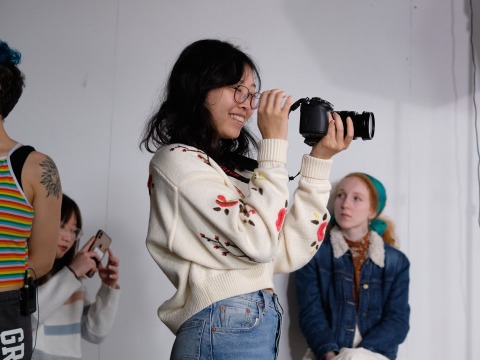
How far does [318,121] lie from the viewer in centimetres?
129

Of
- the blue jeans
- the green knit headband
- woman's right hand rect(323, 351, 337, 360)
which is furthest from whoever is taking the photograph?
the green knit headband

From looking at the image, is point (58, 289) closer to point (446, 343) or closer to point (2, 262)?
point (2, 262)

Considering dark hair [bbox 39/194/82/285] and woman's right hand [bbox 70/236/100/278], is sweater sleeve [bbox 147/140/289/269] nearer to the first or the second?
woman's right hand [bbox 70/236/100/278]

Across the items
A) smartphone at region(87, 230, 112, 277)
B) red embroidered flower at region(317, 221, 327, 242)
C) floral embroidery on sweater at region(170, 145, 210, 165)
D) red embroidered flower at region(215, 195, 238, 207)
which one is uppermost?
floral embroidery on sweater at region(170, 145, 210, 165)

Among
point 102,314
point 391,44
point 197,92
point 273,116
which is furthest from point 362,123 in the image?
point 391,44

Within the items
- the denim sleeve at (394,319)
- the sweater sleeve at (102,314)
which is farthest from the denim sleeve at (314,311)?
the sweater sleeve at (102,314)

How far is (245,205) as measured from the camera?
1188 millimetres

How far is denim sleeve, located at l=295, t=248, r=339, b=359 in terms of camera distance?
2.22 m

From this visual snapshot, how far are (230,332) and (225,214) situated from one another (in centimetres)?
19

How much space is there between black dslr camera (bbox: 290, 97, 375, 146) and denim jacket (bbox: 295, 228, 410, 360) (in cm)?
106

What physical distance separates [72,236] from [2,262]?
0.67m

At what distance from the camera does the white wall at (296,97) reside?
228 cm

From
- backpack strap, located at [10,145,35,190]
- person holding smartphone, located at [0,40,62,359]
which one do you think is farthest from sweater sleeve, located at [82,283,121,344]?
backpack strap, located at [10,145,35,190]

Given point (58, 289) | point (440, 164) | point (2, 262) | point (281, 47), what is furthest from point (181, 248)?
point (440, 164)
